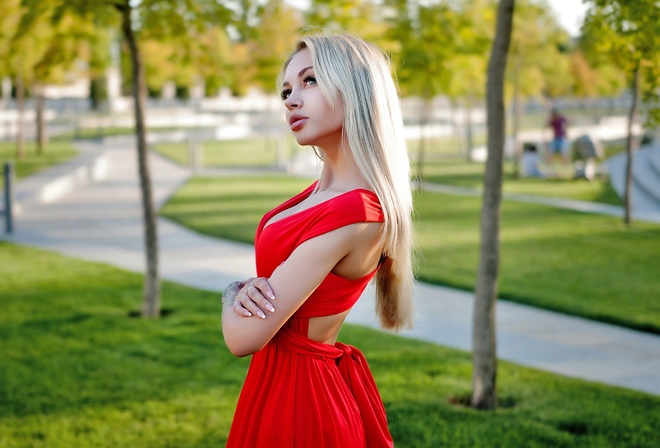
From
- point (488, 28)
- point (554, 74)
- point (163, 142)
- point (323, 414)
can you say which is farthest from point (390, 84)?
point (163, 142)

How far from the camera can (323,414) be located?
201cm

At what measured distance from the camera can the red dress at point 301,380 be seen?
200cm

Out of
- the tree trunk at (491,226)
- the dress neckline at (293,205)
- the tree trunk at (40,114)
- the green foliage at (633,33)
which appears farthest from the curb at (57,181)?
the dress neckline at (293,205)

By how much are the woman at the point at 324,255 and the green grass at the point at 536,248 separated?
5878 millimetres

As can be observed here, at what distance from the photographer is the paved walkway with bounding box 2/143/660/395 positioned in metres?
6.38

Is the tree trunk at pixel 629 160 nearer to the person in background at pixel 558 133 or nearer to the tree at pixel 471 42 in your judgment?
the tree at pixel 471 42

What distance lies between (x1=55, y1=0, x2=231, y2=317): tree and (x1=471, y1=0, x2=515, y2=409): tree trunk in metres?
3.60

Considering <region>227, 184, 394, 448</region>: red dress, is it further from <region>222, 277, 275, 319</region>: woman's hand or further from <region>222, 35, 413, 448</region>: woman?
<region>222, 277, 275, 319</region>: woman's hand

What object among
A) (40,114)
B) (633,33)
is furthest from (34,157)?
(633,33)

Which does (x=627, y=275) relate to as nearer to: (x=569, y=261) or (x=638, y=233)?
(x=569, y=261)

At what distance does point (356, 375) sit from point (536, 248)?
31.2 ft

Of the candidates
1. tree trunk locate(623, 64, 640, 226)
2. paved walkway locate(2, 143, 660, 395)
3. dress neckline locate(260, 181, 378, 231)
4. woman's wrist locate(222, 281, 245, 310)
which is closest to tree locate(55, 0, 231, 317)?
paved walkway locate(2, 143, 660, 395)

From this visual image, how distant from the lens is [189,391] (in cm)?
553

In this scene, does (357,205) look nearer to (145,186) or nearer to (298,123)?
(298,123)
